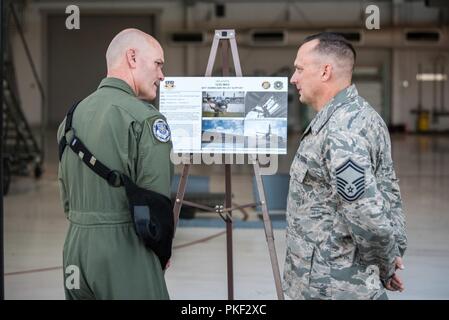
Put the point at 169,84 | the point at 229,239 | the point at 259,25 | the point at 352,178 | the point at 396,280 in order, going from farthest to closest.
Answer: the point at 259,25
the point at 229,239
the point at 169,84
the point at 396,280
the point at 352,178

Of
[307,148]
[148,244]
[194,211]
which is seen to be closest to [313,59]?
[307,148]

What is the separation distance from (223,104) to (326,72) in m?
1.28

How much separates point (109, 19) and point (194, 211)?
16152 mm

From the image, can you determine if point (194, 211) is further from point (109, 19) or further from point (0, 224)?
point (109, 19)

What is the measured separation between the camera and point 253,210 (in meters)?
8.51

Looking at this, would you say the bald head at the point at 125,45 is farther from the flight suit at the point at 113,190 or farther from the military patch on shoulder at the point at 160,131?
the military patch on shoulder at the point at 160,131

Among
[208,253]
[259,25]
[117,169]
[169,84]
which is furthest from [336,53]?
[259,25]

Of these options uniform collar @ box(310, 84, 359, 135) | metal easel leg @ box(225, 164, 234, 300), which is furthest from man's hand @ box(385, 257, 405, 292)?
metal easel leg @ box(225, 164, 234, 300)

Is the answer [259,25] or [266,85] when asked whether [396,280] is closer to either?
[266,85]

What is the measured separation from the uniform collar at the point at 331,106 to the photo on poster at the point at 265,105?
47.3 inches

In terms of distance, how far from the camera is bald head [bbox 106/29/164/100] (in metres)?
2.39

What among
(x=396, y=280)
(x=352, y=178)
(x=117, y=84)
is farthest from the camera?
(x=396, y=280)

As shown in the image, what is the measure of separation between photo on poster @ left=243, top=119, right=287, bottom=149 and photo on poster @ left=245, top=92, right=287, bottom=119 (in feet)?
0.10

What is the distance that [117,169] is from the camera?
228 centimetres
